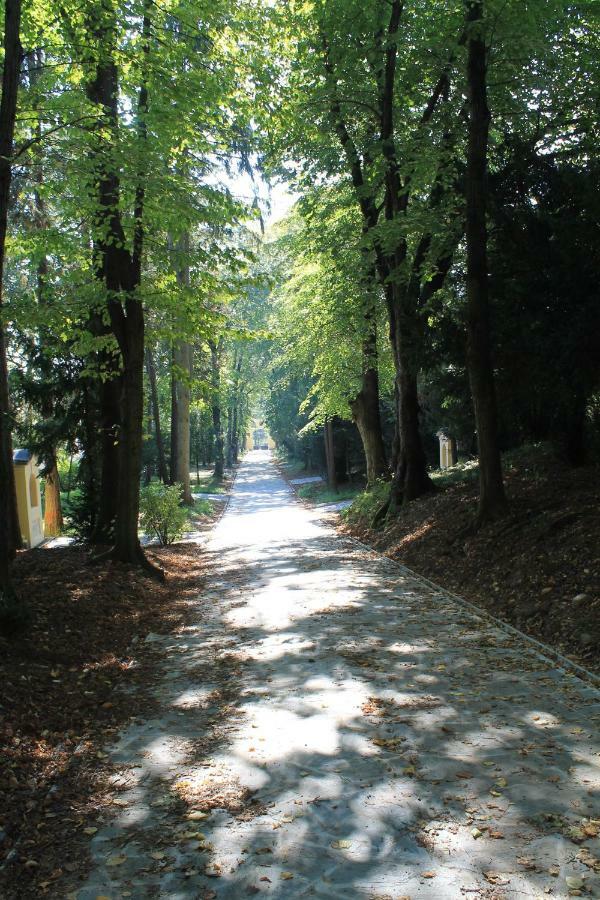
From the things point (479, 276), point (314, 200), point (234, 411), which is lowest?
point (479, 276)

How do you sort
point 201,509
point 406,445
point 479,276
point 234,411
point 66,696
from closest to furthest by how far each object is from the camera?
point 66,696 < point 479,276 < point 406,445 < point 201,509 < point 234,411

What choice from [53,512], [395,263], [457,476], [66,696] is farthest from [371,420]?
[66,696]

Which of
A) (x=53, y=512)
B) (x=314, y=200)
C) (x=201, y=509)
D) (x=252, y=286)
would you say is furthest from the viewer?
(x=201, y=509)

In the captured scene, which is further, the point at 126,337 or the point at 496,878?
the point at 126,337

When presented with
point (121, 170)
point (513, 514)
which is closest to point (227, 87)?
point (121, 170)

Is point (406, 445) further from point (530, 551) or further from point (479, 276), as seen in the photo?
point (530, 551)

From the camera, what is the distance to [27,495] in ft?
61.2

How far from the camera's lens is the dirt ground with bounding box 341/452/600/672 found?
7.64 meters

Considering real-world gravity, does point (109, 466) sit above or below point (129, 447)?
below

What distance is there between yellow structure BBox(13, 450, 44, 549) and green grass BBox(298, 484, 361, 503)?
12.9 metres

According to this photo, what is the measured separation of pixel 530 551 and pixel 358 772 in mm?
5803

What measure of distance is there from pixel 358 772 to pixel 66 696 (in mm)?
2764

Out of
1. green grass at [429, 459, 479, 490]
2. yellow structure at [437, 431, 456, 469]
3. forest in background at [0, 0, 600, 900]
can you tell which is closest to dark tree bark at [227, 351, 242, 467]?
yellow structure at [437, 431, 456, 469]

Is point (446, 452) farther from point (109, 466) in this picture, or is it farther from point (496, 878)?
point (496, 878)
